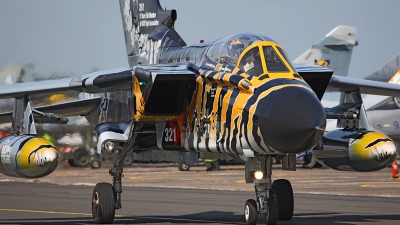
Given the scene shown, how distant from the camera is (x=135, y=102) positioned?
12.2 meters

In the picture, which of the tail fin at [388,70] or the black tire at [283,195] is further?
the tail fin at [388,70]

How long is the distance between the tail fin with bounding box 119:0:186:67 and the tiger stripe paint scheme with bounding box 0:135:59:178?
4.14 metres

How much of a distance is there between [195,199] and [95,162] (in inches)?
612

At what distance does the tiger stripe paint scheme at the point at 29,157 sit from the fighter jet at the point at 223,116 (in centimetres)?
2

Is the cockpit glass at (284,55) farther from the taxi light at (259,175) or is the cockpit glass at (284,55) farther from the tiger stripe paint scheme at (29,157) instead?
the tiger stripe paint scheme at (29,157)

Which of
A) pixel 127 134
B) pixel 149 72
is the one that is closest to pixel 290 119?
pixel 149 72

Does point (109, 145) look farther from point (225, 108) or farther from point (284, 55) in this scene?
point (284, 55)

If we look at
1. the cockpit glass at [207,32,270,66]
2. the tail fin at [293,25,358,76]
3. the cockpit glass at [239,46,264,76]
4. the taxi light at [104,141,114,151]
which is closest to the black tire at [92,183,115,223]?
the taxi light at [104,141,114,151]

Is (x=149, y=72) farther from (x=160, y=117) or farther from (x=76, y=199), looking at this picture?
(x=76, y=199)

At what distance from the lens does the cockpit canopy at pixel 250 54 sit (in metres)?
10.4

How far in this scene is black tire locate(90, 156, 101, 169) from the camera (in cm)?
3279

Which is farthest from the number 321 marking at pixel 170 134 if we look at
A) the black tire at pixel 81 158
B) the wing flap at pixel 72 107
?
the black tire at pixel 81 158

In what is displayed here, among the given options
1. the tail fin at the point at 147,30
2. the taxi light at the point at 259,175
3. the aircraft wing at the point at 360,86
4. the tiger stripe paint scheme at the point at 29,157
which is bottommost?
the taxi light at the point at 259,175

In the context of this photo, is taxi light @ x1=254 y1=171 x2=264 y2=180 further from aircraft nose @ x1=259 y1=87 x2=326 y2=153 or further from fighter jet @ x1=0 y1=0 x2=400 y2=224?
aircraft nose @ x1=259 y1=87 x2=326 y2=153
